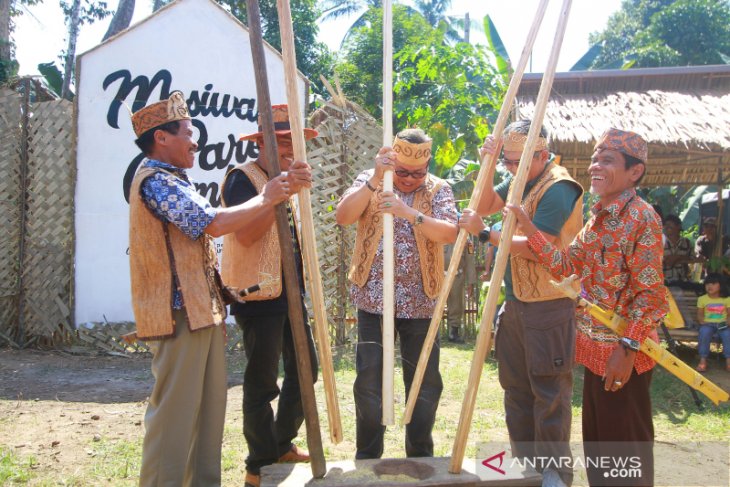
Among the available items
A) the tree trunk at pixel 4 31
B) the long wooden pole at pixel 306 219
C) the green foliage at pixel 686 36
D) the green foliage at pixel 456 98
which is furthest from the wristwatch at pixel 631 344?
the green foliage at pixel 686 36

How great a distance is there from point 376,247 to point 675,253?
6.54m

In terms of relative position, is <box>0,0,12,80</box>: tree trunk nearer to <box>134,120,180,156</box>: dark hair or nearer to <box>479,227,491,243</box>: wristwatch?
<box>134,120,180,156</box>: dark hair

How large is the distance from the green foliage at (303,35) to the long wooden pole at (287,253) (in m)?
13.7

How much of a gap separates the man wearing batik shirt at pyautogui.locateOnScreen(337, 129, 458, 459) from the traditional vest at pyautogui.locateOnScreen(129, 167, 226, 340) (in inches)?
34.1

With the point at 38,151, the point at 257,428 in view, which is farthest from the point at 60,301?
the point at 257,428

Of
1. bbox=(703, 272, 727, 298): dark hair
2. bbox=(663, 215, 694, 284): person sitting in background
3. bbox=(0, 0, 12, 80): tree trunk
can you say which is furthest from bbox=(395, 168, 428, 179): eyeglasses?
bbox=(0, 0, 12, 80): tree trunk

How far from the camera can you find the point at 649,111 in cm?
654

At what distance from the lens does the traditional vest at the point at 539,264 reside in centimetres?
296

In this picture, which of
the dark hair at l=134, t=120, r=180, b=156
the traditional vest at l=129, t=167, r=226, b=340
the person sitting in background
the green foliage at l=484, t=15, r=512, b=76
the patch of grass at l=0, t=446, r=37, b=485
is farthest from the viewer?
the green foliage at l=484, t=15, r=512, b=76

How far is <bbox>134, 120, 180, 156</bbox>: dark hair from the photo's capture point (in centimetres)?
257

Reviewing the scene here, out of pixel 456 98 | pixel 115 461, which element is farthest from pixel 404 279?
pixel 456 98

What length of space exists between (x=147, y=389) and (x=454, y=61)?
677cm

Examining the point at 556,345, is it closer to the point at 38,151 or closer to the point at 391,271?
the point at 391,271

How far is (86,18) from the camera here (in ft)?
47.5
